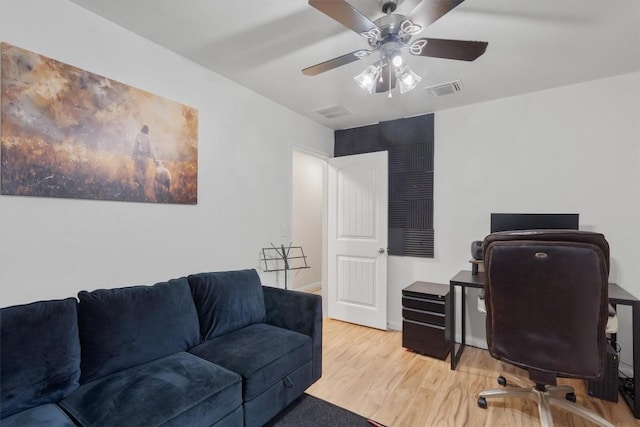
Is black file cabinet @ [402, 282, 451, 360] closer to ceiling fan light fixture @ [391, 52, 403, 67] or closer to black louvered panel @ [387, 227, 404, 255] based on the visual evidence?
black louvered panel @ [387, 227, 404, 255]

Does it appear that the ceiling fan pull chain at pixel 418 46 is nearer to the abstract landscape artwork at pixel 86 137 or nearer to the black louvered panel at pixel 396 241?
the abstract landscape artwork at pixel 86 137

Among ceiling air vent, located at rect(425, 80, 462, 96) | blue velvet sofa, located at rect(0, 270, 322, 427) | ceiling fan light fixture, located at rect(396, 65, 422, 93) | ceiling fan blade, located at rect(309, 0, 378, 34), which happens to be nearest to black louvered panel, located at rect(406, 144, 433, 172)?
ceiling air vent, located at rect(425, 80, 462, 96)

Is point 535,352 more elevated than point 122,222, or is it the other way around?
point 122,222

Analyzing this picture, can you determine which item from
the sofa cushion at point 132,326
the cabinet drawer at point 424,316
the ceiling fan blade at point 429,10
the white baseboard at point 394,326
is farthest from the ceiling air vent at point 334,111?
the white baseboard at point 394,326

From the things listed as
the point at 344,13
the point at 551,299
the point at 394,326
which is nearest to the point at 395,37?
the point at 344,13

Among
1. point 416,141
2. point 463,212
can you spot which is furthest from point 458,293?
point 416,141

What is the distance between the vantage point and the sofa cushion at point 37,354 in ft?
4.14

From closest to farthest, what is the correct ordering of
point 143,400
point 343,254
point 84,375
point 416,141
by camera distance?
1. point 143,400
2. point 84,375
3. point 416,141
4. point 343,254

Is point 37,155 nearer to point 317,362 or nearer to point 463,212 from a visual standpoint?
point 317,362

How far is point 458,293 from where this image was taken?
126 inches

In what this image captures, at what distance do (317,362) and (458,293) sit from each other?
1.84 m

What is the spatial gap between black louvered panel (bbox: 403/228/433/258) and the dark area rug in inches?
76.0

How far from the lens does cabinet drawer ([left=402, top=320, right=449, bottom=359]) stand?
2.79 meters

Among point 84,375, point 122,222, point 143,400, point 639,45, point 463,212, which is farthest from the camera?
point 463,212
